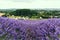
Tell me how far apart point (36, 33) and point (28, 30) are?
221 mm

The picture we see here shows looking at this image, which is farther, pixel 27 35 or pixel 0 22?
pixel 0 22

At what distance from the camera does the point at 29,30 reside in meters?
5.27

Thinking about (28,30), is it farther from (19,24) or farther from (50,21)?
(50,21)

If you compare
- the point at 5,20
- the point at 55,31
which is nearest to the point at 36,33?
the point at 55,31

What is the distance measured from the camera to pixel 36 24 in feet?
17.8

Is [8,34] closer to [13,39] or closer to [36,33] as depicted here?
[13,39]

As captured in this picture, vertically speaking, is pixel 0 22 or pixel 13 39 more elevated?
pixel 0 22

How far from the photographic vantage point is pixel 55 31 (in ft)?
18.2

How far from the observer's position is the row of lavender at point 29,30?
17.4ft

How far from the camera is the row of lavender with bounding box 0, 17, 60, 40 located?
531cm

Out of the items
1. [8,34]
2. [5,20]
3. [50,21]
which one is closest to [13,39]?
[8,34]

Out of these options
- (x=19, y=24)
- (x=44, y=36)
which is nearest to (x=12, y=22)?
(x=19, y=24)

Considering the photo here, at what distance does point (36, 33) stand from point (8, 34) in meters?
0.74

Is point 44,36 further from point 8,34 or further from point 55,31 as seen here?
point 8,34
